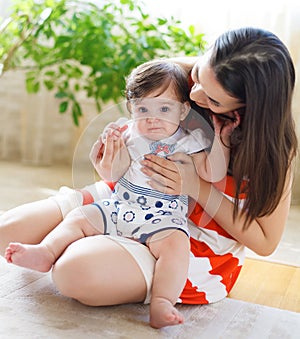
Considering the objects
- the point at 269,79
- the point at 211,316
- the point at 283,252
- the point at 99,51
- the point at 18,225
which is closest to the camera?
the point at 269,79

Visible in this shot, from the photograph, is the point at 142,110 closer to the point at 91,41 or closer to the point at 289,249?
the point at 289,249

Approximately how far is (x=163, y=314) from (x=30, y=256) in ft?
0.82

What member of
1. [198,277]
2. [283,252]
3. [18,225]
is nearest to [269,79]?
[198,277]

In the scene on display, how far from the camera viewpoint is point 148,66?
1.02 meters

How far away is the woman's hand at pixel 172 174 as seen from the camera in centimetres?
101

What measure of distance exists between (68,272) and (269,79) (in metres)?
0.44

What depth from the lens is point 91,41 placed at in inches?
84.4

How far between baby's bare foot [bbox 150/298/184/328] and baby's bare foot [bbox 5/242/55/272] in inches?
7.9

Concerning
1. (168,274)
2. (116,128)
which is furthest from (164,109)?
(168,274)

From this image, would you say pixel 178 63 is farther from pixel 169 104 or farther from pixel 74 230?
pixel 74 230

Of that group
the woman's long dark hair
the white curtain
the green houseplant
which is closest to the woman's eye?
the woman's long dark hair

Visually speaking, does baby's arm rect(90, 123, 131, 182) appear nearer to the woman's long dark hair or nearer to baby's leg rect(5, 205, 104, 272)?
baby's leg rect(5, 205, 104, 272)

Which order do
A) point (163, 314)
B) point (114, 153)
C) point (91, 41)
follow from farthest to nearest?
point (91, 41)
point (114, 153)
point (163, 314)

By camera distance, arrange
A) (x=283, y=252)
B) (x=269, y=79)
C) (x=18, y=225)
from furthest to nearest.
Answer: (x=283, y=252) → (x=18, y=225) → (x=269, y=79)
